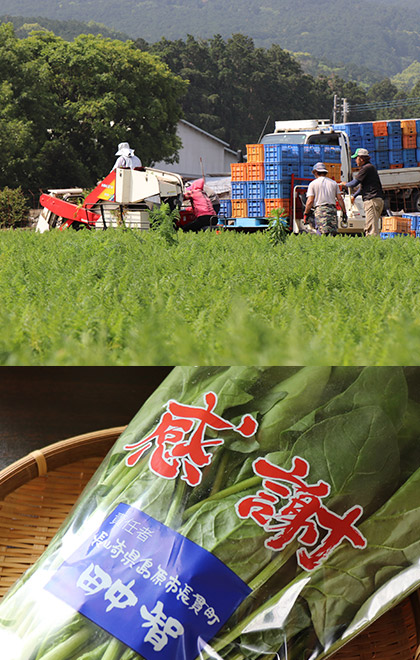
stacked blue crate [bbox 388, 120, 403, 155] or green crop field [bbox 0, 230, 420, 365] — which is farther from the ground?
stacked blue crate [bbox 388, 120, 403, 155]

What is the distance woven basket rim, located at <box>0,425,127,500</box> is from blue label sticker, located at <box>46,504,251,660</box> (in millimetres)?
508

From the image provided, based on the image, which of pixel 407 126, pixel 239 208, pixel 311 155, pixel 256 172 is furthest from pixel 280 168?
pixel 407 126

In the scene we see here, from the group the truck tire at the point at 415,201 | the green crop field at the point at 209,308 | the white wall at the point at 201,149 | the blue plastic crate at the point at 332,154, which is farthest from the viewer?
the truck tire at the point at 415,201

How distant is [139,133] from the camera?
5.95 ft

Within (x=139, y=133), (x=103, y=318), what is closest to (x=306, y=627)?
(x=103, y=318)

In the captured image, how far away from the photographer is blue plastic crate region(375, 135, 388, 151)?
3957 mm

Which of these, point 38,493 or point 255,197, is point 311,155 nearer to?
point 255,197

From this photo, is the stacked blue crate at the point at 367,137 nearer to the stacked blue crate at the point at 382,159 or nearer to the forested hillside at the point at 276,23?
the stacked blue crate at the point at 382,159

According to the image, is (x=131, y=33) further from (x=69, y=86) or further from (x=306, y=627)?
(x=306, y=627)

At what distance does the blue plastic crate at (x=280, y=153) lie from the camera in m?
4.03

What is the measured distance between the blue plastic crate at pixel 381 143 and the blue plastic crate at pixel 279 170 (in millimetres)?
584

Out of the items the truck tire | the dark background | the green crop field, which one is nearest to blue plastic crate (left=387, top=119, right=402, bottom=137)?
the dark background

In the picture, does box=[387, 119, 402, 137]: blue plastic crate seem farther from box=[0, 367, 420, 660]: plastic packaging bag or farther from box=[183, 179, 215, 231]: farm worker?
box=[0, 367, 420, 660]: plastic packaging bag

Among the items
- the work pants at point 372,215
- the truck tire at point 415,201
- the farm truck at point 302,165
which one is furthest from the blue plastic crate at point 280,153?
the truck tire at point 415,201
